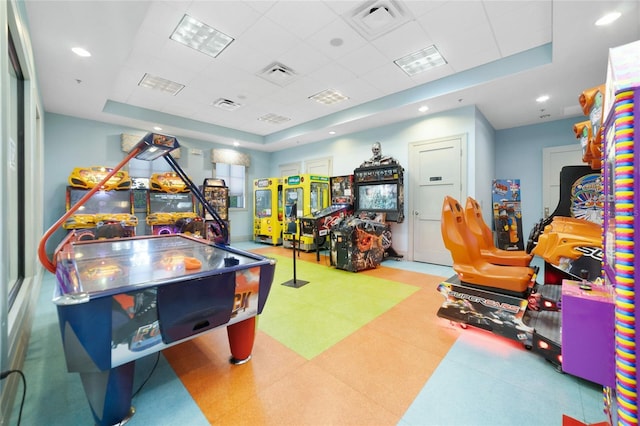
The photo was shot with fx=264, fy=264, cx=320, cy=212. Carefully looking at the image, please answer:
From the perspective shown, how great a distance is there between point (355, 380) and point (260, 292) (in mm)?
887

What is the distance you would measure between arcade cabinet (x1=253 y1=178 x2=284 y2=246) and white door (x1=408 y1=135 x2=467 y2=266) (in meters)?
3.55

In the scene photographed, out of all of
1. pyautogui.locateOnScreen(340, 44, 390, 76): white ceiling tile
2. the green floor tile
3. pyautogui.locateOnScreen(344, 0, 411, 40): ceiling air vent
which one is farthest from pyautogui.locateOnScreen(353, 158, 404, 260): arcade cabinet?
pyautogui.locateOnScreen(344, 0, 411, 40): ceiling air vent

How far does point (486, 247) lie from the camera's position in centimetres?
342

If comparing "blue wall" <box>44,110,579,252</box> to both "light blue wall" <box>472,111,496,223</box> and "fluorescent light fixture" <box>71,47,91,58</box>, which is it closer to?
"light blue wall" <box>472,111,496,223</box>

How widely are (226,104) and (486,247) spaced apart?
5.51 m

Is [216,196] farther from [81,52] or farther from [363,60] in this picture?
[363,60]

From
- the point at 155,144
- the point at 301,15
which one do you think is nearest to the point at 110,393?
the point at 155,144

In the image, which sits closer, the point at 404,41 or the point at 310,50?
the point at 404,41

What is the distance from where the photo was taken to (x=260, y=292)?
181cm

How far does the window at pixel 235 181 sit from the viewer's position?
8.28 meters

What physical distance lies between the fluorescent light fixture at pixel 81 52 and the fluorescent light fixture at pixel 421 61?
4.10 meters

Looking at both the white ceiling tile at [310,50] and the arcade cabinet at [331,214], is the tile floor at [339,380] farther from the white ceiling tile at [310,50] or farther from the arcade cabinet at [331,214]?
the white ceiling tile at [310,50]

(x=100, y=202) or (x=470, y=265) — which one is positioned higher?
(x=100, y=202)

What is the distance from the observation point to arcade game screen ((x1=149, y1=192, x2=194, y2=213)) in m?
6.25
